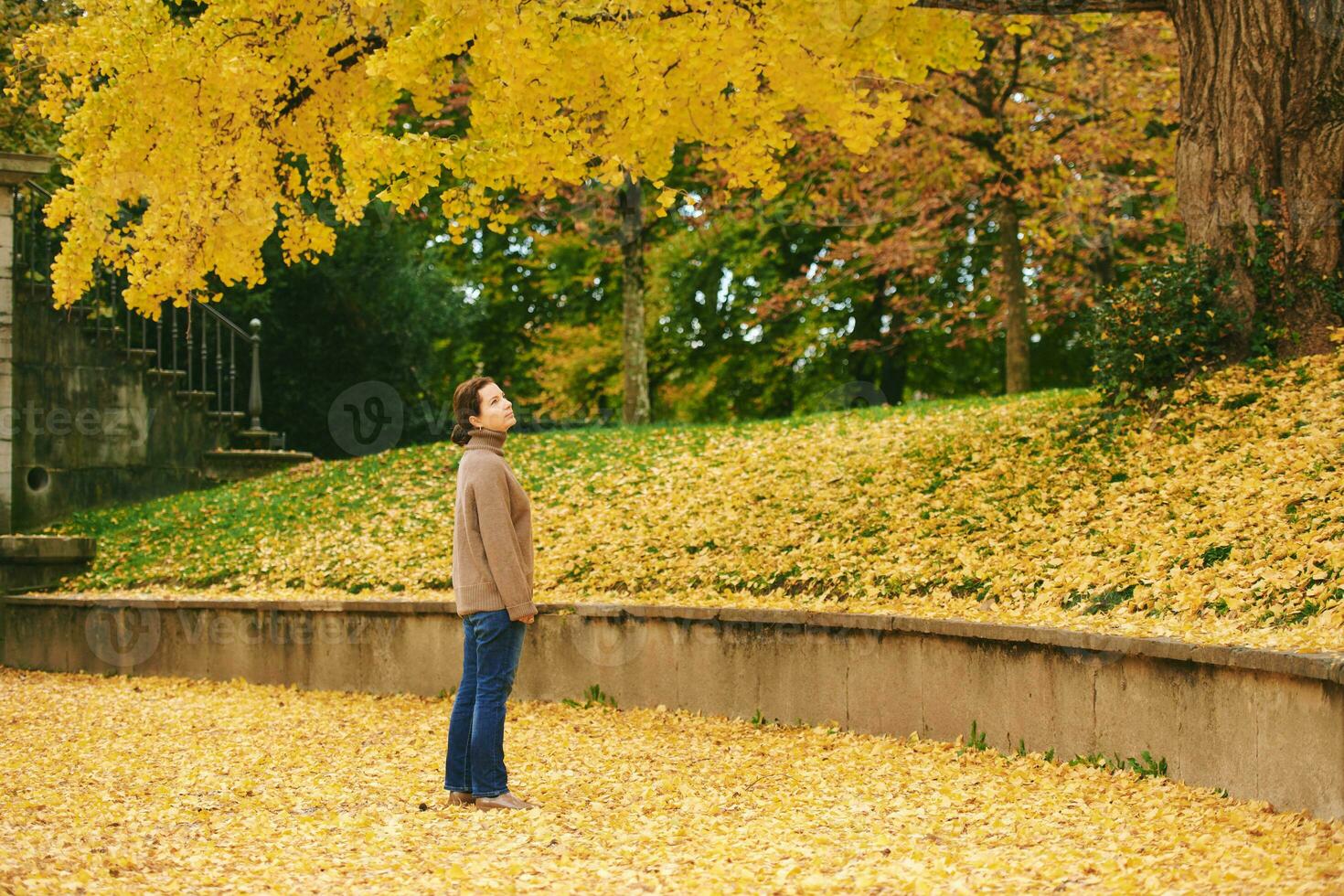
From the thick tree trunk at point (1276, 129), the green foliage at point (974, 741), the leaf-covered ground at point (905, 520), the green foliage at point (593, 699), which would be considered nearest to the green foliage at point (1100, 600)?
the leaf-covered ground at point (905, 520)

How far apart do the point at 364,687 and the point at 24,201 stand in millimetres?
8430

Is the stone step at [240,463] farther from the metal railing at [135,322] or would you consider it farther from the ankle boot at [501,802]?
the ankle boot at [501,802]

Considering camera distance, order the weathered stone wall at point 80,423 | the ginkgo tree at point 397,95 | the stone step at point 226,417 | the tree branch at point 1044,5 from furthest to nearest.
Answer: the stone step at point 226,417
the weathered stone wall at point 80,423
the tree branch at point 1044,5
the ginkgo tree at point 397,95

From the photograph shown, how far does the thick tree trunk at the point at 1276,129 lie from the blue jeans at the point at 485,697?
6.86 m

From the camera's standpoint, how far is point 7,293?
1226 centimetres

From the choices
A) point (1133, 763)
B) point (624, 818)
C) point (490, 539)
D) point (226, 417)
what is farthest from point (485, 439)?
point (226, 417)

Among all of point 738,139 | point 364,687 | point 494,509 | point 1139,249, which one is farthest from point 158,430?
point 1139,249

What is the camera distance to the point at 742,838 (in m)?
5.55

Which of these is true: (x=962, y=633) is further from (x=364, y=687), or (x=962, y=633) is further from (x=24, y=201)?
(x=24, y=201)

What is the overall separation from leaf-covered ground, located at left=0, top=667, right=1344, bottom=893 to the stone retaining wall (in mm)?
171

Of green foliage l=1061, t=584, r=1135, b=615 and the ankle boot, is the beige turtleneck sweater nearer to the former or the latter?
the ankle boot

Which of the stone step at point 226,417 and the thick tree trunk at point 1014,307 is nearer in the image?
the stone step at point 226,417

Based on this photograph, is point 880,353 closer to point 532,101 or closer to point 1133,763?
point 532,101

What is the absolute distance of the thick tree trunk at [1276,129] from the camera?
10.3m
